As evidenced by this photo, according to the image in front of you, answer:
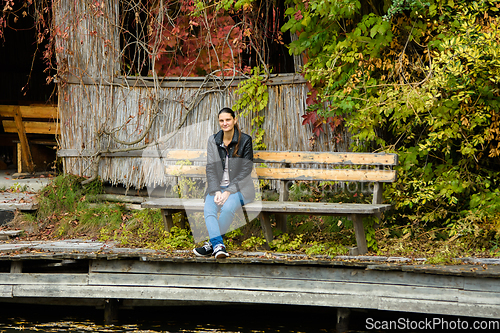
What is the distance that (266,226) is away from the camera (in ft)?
16.0

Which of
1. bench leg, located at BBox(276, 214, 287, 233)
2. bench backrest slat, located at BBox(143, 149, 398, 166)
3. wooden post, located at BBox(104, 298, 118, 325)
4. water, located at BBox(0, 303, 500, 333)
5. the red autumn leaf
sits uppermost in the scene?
the red autumn leaf

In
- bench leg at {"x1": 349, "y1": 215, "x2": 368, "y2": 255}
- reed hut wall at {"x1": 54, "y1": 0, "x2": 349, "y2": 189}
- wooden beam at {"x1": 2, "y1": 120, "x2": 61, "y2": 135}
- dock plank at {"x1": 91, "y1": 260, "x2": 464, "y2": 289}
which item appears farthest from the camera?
wooden beam at {"x1": 2, "y1": 120, "x2": 61, "y2": 135}

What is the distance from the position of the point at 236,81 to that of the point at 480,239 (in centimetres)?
352

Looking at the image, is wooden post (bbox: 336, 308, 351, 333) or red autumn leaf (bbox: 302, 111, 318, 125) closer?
wooden post (bbox: 336, 308, 351, 333)

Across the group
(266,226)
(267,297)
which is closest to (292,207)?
(266,226)

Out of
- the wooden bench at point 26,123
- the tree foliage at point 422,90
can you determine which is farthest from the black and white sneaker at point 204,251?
the wooden bench at point 26,123

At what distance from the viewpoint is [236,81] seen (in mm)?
6594

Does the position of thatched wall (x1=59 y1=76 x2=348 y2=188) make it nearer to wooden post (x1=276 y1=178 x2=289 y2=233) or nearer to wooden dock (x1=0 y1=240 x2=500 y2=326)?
wooden post (x1=276 y1=178 x2=289 y2=233)

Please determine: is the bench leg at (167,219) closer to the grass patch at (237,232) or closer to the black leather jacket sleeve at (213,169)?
the grass patch at (237,232)

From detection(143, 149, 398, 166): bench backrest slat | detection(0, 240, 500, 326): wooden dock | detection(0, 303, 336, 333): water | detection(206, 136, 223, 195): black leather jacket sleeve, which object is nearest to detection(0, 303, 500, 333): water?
detection(0, 303, 336, 333): water

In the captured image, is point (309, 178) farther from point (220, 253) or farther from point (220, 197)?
point (220, 253)

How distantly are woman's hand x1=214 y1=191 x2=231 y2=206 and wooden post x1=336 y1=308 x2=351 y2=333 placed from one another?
58.3 inches

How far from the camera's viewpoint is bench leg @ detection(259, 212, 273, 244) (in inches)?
189

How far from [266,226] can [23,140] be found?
5.44 metres
